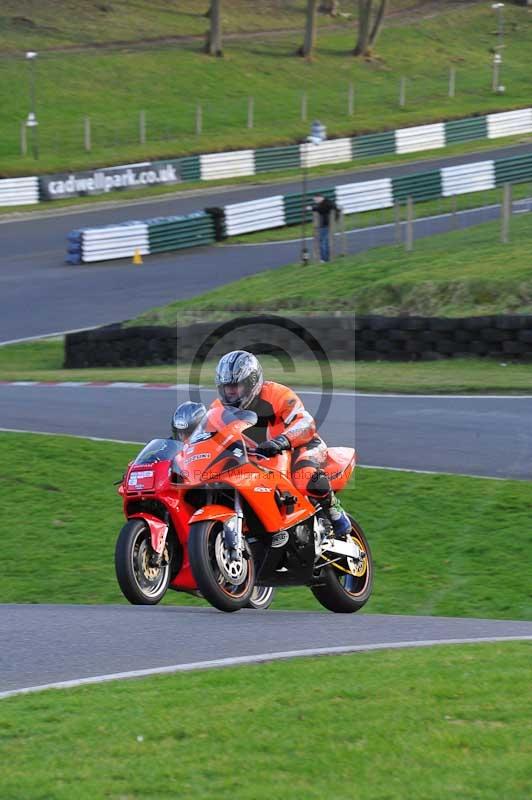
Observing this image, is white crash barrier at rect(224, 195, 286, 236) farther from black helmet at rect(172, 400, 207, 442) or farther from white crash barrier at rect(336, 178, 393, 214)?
black helmet at rect(172, 400, 207, 442)

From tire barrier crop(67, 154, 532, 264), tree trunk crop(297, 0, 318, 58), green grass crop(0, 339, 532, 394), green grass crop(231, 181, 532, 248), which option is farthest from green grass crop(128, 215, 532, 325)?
tree trunk crop(297, 0, 318, 58)

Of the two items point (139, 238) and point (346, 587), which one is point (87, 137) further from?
point (346, 587)

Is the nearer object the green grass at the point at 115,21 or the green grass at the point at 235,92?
the green grass at the point at 235,92

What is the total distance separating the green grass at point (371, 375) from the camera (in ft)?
60.2

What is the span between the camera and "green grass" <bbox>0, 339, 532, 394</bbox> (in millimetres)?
18344

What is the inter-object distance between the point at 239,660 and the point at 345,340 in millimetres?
14346

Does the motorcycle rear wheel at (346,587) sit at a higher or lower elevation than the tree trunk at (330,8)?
lower

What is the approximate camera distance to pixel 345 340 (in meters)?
21.1

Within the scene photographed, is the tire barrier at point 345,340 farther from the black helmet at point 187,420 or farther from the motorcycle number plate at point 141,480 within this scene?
the motorcycle number plate at point 141,480

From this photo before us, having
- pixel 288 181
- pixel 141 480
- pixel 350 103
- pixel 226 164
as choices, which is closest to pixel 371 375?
pixel 141 480

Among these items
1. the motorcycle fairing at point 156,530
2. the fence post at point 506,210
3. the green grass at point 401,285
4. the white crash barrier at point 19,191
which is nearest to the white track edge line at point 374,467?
the motorcycle fairing at point 156,530

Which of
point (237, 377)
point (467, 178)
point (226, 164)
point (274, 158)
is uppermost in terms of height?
point (274, 158)

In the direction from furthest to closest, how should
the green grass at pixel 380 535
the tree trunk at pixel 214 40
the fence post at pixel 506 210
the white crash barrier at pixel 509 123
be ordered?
the tree trunk at pixel 214 40, the white crash barrier at pixel 509 123, the fence post at pixel 506 210, the green grass at pixel 380 535

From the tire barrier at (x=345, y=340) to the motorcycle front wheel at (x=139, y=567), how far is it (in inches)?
467
